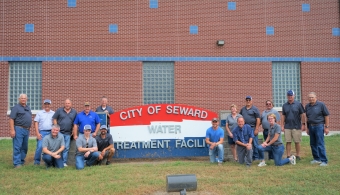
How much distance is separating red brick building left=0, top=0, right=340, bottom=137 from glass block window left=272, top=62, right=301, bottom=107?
5 cm

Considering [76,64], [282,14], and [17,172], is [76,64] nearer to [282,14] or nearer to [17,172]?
[17,172]

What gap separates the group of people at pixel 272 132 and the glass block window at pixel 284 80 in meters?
7.09

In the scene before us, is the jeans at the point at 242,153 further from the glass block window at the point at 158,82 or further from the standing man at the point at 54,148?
the glass block window at the point at 158,82

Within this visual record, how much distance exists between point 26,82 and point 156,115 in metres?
8.27

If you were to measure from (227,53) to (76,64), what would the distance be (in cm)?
691

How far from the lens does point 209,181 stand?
7109 millimetres

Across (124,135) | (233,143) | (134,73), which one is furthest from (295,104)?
(134,73)

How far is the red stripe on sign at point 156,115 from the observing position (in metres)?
10.1

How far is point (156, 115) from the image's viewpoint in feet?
33.3

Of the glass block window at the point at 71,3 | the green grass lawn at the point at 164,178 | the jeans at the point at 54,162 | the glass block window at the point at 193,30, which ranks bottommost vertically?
the green grass lawn at the point at 164,178

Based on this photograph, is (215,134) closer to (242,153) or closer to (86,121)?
(242,153)

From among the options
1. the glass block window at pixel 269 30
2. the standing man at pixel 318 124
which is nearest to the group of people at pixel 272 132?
the standing man at pixel 318 124

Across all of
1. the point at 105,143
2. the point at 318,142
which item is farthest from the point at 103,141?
the point at 318,142

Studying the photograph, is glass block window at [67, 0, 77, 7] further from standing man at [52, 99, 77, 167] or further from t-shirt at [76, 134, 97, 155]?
t-shirt at [76, 134, 97, 155]
